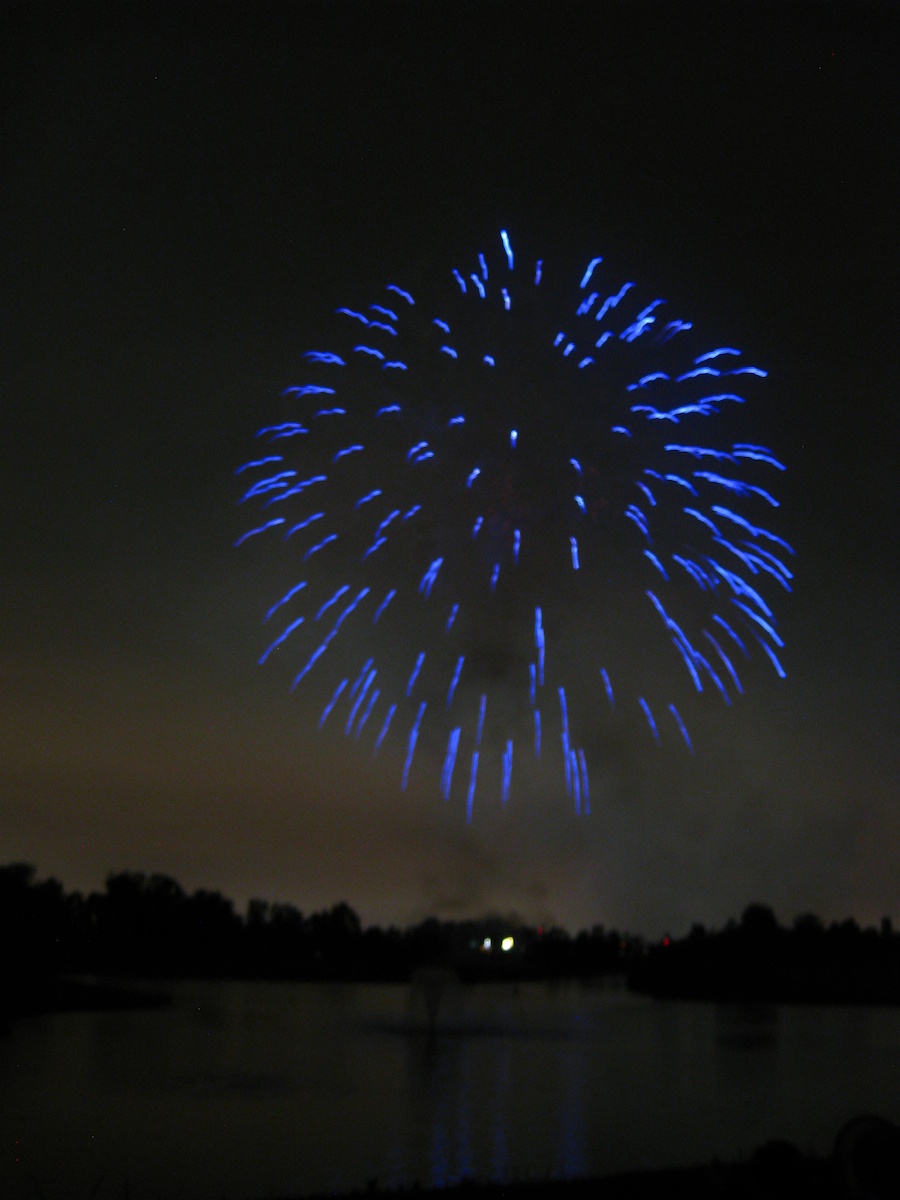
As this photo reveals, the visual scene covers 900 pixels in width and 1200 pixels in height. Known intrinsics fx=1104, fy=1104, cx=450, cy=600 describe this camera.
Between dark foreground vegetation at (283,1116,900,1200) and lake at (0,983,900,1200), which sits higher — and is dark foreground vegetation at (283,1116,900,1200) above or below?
above

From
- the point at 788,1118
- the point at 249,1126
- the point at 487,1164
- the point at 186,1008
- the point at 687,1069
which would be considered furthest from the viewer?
the point at 186,1008

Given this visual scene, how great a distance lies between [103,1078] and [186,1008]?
95.9 ft

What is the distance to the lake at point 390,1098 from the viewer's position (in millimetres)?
15672

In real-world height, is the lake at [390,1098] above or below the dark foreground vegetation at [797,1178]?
below

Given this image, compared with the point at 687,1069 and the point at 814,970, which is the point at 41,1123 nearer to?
the point at 687,1069

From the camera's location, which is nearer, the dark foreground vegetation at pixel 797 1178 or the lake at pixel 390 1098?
the dark foreground vegetation at pixel 797 1178

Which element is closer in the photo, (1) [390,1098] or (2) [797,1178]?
(2) [797,1178]

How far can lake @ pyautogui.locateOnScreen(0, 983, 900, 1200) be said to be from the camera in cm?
1567

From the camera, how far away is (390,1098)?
24.1 meters

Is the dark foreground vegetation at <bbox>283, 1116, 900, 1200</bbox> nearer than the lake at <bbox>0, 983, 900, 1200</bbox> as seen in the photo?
Yes

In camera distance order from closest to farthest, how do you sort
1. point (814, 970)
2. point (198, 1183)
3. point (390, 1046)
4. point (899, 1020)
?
point (198, 1183) → point (390, 1046) → point (899, 1020) → point (814, 970)

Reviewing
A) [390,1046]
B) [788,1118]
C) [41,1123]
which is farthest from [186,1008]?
[788,1118]

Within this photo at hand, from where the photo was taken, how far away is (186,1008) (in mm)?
54406

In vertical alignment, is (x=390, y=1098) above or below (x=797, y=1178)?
below
